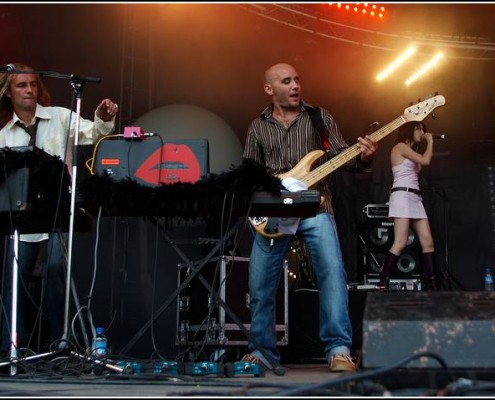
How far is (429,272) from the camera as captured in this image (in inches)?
261

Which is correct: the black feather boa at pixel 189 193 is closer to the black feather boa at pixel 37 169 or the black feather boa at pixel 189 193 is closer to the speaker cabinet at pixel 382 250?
the black feather boa at pixel 37 169

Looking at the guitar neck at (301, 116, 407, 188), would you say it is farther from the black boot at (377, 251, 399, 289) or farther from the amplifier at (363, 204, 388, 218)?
the amplifier at (363, 204, 388, 218)

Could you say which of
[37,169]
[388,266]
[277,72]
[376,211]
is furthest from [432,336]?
[376,211]

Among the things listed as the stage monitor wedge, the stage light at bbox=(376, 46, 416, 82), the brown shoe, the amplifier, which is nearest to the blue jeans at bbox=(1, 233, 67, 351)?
the stage monitor wedge

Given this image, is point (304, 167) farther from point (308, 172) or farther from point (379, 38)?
point (379, 38)

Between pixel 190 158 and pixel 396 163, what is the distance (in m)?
3.84

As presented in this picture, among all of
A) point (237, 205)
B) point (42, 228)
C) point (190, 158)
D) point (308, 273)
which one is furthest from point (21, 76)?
Answer: point (308, 273)

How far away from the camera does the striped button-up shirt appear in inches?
168

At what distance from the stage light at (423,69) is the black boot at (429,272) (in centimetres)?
256

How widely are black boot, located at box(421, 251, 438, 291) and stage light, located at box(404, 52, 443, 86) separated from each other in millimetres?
2555

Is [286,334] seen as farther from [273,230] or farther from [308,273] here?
[273,230]

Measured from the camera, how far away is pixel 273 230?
3.99 metres

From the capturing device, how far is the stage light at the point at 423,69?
8.30m

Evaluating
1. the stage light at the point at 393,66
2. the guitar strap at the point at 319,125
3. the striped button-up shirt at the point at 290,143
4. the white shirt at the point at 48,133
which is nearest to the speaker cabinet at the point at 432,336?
the striped button-up shirt at the point at 290,143
